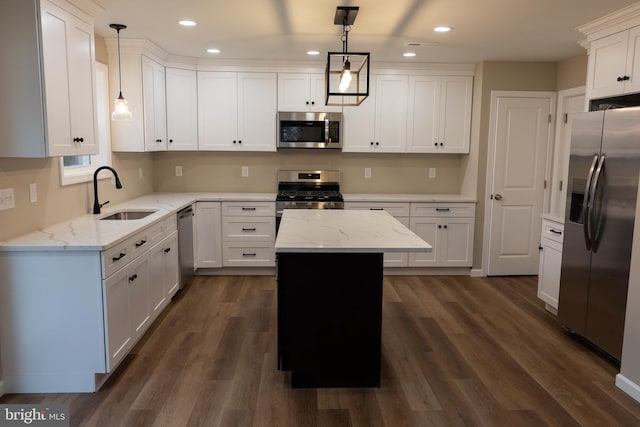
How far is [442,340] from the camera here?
3574 mm

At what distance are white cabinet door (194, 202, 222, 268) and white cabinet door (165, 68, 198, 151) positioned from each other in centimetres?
75

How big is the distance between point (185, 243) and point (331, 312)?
230cm

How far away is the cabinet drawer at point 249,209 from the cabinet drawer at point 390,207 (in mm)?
942

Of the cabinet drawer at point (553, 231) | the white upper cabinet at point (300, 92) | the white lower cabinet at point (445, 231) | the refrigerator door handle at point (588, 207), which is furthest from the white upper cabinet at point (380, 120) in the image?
the refrigerator door handle at point (588, 207)

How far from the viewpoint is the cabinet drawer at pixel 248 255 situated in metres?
5.20

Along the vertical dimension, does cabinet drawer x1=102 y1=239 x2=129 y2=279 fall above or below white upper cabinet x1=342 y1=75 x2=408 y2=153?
below

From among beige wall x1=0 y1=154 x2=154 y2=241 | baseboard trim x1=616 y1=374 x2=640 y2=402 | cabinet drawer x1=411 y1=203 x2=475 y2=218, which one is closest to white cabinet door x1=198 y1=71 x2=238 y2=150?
beige wall x1=0 y1=154 x2=154 y2=241

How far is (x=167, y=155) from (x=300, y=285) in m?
3.48

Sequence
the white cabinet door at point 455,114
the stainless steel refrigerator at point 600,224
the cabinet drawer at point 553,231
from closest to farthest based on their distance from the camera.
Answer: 1. the stainless steel refrigerator at point 600,224
2. the cabinet drawer at point 553,231
3. the white cabinet door at point 455,114

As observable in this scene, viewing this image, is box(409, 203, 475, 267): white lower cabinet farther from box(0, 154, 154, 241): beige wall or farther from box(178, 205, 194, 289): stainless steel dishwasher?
box(0, 154, 154, 241): beige wall

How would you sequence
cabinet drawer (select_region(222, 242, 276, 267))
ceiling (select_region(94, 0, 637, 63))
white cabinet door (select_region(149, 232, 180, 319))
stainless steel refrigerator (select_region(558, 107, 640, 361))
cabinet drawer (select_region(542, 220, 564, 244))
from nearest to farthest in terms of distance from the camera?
1. stainless steel refrigerator (select_region(558, 107, 640, 361))
2. ceiling (select_region(94, 0, 637, 63))
3. white cabinet door (select_region(149, 232, 180, 319))
4. cabinet drawer (select_region(542, 220, 564, 244))
5. cabinet drawer (select_region(222, 242, 276, 267))

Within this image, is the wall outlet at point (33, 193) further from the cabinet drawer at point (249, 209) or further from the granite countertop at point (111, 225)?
the cabinet drawer at point (249, 209)

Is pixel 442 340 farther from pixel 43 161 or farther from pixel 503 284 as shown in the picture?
pixel 43 161

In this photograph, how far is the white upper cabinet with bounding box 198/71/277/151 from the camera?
5230mm
